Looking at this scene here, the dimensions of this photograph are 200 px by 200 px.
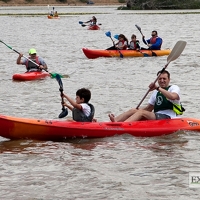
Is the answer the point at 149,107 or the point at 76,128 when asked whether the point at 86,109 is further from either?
the point at 149,107

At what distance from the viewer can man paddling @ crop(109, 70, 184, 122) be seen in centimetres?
948

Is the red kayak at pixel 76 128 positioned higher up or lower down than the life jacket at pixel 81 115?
lower down

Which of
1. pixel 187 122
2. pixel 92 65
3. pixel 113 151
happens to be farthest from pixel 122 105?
pixel 92 65

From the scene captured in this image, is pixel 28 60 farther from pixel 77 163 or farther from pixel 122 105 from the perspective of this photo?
pixel 77 163

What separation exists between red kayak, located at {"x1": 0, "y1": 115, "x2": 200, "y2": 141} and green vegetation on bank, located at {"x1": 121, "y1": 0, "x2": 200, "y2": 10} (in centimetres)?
5898

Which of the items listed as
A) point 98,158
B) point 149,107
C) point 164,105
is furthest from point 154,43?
point 98,158

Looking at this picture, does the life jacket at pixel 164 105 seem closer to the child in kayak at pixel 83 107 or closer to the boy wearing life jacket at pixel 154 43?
the child in kayak at pixel 83 107

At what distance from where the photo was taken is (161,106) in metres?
9.71

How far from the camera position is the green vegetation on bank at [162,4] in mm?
68125

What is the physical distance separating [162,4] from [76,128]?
61.8 m

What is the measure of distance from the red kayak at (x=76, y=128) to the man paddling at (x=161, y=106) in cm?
10

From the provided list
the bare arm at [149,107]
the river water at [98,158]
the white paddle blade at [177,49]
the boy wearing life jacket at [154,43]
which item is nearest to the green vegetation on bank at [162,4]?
the boy wearing life jacket at [154,43]

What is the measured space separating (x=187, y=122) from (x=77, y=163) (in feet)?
7.50

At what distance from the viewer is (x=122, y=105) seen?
13.0 metres
